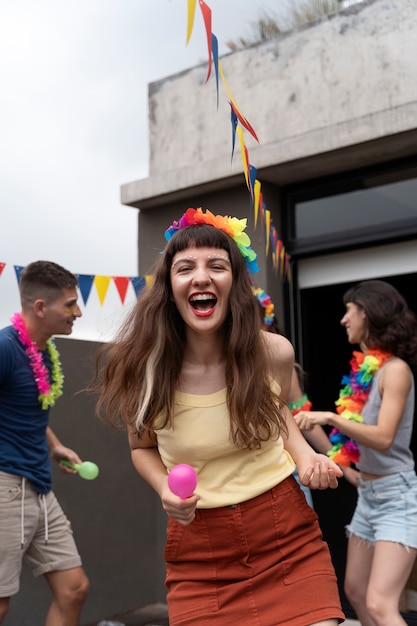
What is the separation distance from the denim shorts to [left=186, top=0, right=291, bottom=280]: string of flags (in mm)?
1388

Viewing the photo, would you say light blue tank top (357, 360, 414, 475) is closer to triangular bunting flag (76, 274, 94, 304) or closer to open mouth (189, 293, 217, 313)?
open mouth (189, 293, 217, 313)

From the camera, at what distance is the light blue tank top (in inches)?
138

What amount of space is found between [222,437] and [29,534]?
2.01 meters

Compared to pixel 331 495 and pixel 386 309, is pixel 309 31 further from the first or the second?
pixel 331 495

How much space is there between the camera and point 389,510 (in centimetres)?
342

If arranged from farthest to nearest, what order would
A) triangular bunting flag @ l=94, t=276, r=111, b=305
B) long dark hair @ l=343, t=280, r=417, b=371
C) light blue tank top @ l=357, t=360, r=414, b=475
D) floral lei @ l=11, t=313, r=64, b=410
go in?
triangular bunting flag @ l=94, t=276, r=111, b=305 → floral lei @ l=11, t=313, r=64, b=410 → long dark hair @ l=343, t=280, r=417, b=371 → light blue tank top @ l=357, t=360, r=414, b=475

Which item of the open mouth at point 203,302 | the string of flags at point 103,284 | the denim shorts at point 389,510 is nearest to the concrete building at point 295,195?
the string of flags at point 103,284

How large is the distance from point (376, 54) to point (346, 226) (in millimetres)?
1170

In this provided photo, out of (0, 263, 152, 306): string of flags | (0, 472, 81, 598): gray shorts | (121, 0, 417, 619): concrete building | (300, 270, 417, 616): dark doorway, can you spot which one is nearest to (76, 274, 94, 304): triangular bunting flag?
(0, 263, 152, 306): string of flags

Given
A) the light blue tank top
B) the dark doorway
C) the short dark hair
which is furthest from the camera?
the dark doorway

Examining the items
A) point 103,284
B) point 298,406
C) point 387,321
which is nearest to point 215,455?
point 387,321

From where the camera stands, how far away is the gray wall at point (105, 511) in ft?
16.6

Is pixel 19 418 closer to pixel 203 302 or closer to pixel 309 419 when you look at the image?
pixel 309 419

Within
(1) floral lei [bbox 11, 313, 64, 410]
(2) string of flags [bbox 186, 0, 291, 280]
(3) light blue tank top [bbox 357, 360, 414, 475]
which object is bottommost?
(3) light blue tank top [bbox 357, 360, 414, 475]
